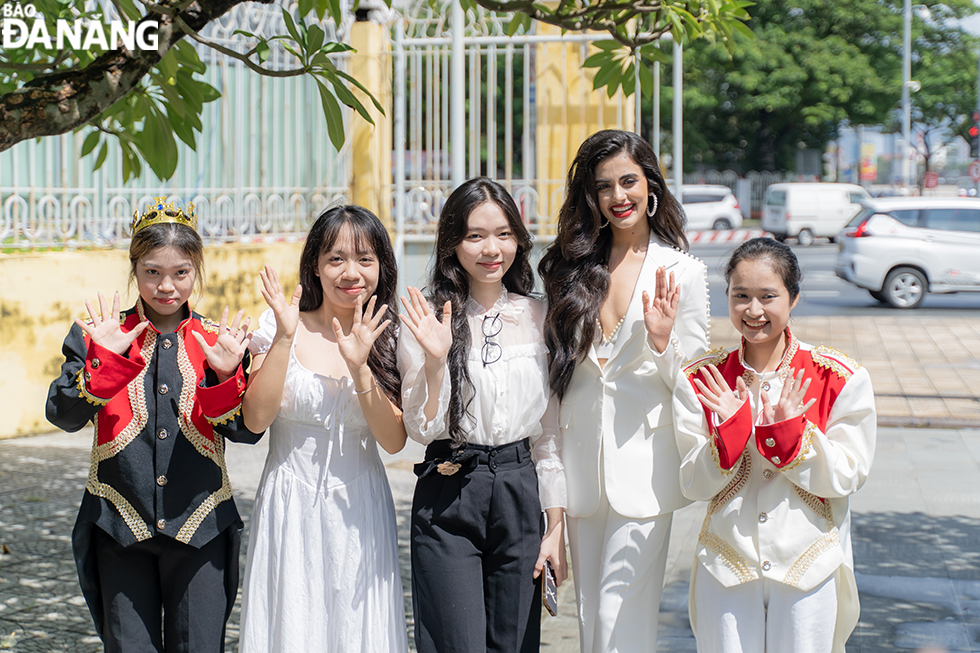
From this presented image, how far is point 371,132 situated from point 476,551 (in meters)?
6.97

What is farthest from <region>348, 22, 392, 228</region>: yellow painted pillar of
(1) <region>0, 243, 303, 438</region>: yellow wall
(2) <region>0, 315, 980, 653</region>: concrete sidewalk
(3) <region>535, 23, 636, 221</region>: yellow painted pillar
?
(2) <region>0, 315, 980, 653</region>: concrete sidewalk

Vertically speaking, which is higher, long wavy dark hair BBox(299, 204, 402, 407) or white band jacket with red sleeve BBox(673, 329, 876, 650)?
long wavy dark hair BBox(299, 204, 402, 407)

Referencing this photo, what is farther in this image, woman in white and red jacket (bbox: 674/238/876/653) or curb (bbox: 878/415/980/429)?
curb (bbox: 878/415/980/429)

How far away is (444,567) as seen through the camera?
281 centimetres

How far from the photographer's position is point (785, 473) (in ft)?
9.11

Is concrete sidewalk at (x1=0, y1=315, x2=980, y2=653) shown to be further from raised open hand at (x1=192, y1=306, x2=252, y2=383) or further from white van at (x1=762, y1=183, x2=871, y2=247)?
white van at (x1=762, y1=183, x2=871, y2=247)

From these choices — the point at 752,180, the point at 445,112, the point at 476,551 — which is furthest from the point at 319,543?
the point at 752,180

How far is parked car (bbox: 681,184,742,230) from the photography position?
Result: 1232 inches

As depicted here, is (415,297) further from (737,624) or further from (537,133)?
(537,133)

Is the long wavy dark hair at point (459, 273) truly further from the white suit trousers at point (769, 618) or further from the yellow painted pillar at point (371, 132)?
the yellow painted pillar at point (371, 132)

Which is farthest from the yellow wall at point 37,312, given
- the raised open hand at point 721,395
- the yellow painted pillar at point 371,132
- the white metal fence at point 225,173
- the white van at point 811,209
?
the white van at point 811,209

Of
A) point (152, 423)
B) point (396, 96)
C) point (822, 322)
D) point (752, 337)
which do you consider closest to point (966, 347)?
point (822, 322)

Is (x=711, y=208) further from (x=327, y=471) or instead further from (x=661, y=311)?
(x=327, y=471)

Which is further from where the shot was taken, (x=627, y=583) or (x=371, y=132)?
(x=371, y=132)
